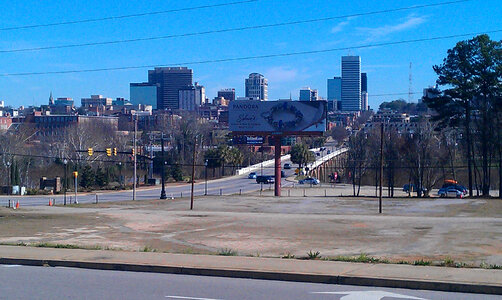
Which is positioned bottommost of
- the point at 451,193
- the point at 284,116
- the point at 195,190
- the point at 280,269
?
the point at 195,190

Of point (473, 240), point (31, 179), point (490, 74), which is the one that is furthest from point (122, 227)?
point (31, 179)

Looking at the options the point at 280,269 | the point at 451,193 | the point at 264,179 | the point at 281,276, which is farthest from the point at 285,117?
the point at 281,276

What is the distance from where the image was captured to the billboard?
250 feet

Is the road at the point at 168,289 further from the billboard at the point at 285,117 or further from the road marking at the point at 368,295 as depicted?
the billboard at the point at 285,117

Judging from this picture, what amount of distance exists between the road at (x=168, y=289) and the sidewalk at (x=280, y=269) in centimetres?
33

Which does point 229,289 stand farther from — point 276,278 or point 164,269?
point 164,269

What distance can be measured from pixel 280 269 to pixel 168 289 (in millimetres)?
3233

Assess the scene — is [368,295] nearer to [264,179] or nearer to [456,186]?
[456,186]

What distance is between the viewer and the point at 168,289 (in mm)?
12531

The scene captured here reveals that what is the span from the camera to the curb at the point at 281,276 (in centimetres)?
1244

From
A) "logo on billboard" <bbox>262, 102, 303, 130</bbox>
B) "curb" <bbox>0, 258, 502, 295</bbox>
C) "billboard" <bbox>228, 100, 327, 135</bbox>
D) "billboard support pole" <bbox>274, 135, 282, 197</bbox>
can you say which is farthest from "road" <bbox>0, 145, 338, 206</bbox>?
"curb" <bbox>0, 258, 502, 295</bbox>

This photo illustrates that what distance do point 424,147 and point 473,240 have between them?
50.0m

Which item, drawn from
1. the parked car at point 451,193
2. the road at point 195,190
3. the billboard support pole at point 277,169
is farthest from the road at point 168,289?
the parked car at point 451,193

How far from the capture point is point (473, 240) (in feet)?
89.1
